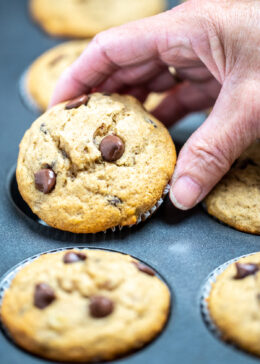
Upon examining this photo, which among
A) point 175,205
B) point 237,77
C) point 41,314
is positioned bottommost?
point 175,205

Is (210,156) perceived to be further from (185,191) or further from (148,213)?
(148,213)

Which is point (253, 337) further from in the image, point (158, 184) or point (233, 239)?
point (158, 184)

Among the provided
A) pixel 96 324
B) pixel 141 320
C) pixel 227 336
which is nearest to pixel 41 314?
pixel 96 324

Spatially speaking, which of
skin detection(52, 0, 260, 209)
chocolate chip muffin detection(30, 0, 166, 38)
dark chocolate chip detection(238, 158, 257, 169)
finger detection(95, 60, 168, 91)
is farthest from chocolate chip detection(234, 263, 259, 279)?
chocolate chip muffin detection(30, 0, 166, 38)

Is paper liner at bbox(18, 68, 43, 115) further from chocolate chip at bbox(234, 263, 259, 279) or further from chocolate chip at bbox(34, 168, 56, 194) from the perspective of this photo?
chocolate chip at bbox(234, 263, 259, 279)

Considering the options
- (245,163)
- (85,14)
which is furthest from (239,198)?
(85,14)

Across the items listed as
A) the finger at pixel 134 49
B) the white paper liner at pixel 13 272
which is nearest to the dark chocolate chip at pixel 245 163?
the finger at pixel 134 49

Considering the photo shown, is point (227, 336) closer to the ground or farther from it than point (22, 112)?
closer to the ground
